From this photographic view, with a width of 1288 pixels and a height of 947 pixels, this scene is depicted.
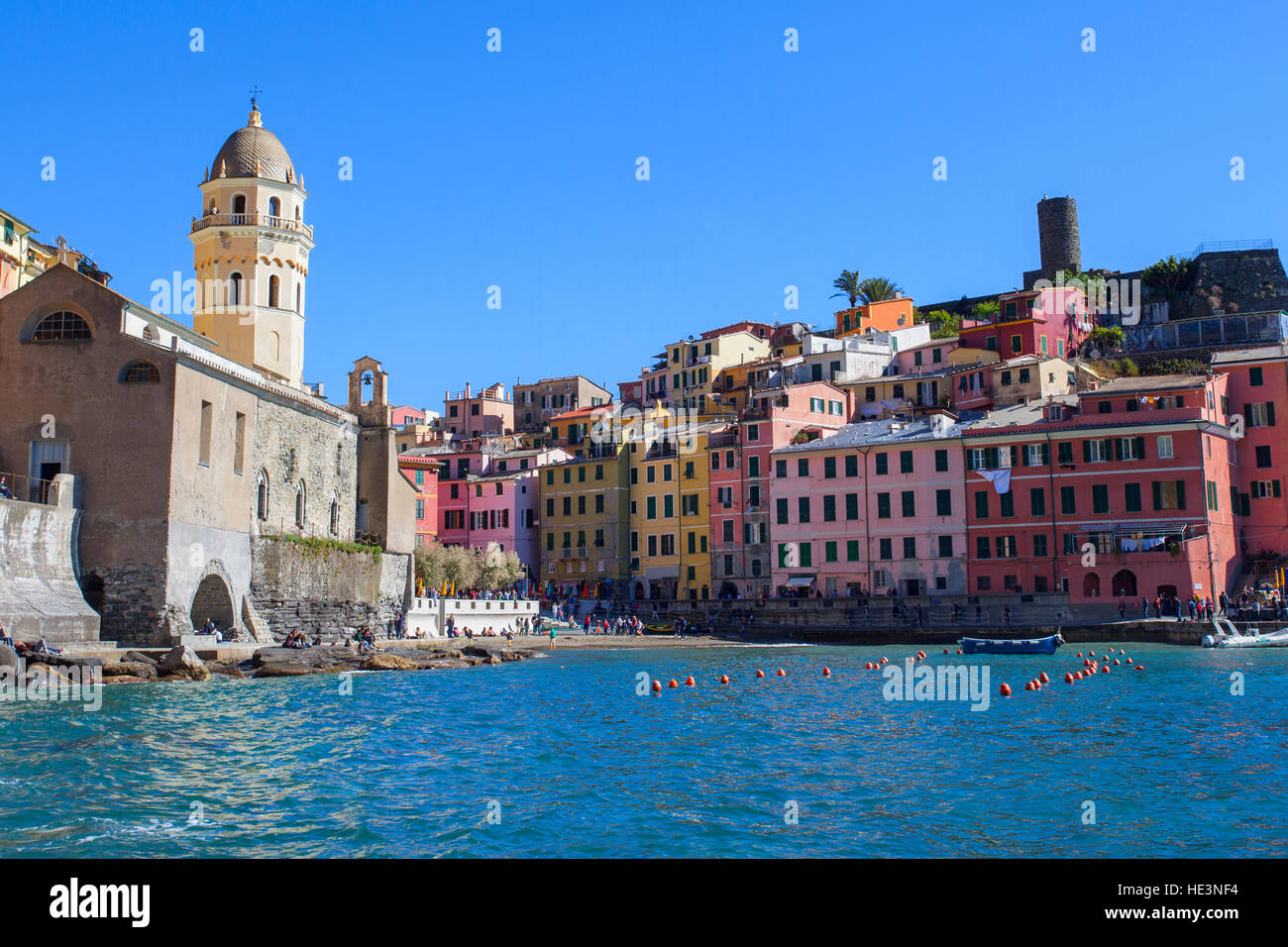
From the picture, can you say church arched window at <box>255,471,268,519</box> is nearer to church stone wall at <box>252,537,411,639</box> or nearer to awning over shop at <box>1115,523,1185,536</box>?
church stone wall at <box>252,537,411,639</box>

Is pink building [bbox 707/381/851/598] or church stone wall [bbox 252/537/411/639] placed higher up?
pink building [bbox 707/381/851/598]

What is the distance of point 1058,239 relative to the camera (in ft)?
316

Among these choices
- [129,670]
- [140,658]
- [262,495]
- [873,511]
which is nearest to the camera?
[129,670]

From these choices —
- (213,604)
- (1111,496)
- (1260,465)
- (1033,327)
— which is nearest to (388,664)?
(213,604)

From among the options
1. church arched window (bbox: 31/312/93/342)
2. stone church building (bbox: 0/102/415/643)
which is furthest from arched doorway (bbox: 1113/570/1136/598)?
church arched window (bbox: 31/312/93/342)

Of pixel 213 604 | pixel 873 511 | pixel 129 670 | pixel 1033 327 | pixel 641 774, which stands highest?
pixel 1033 327

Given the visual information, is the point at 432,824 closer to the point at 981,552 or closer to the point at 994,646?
the point at 994,646

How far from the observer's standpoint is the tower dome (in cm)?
5669

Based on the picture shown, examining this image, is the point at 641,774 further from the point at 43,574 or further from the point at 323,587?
the point at 323,587

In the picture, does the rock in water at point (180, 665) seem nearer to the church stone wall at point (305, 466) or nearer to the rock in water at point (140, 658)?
the rock in water at point (140, 658)

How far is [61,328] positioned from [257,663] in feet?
42.3

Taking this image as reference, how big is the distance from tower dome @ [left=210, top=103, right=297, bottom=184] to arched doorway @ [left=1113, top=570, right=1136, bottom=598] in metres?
45.7
